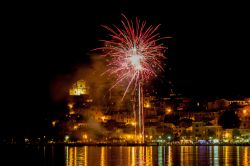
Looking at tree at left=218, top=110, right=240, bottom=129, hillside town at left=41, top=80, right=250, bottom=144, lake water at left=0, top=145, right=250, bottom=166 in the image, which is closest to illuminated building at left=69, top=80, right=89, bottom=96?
hillside town at left=41, top=80, right=250, bottom=144

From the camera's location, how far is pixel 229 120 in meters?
59.5

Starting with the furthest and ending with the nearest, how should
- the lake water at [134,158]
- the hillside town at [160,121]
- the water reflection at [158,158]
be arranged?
the hillside town at [160,121], the lake water at [134,158], the water reflection at [158,158]

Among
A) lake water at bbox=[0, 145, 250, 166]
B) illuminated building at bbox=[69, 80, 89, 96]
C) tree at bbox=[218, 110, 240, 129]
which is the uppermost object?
illuminated building at bbox=[69, 80, 89, 96]

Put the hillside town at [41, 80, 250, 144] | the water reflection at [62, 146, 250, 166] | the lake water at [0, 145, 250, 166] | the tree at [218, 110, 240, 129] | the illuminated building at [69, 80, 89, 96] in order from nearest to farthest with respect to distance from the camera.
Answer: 1. the water reflection at [62, 146, 250, 166]
2. the lake water at [0, 145, 250, 166]
3. the tree at [218, 110, 240, 129]
4. the hillside town at [41, 80, 250, 144]
5. the illuminated building at [69, 80, 89, 96]

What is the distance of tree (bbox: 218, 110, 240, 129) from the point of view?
59.0 m

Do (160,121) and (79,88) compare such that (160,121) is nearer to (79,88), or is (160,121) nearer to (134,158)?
(79,88)

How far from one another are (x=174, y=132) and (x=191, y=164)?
33.4m

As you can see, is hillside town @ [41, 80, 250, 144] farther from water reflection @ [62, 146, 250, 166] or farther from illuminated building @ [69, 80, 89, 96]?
water reflection @ [62, 146, 250, 166]

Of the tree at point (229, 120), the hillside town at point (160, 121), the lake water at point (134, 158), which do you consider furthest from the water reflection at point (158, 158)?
the tree at point (229, 120)

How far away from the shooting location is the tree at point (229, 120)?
59000 millimetres

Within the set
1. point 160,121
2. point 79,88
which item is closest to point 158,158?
point 160,121

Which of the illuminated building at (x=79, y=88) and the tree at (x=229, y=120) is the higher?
the illuminated building at (x=79, y=88)

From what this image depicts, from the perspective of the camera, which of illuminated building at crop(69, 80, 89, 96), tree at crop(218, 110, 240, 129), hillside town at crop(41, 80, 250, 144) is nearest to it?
tree at crop(218, 110, 240, 129)

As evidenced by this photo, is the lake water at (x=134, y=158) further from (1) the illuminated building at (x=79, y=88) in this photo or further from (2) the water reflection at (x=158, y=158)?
(1) the illuminated building at (x=79, y=88)
